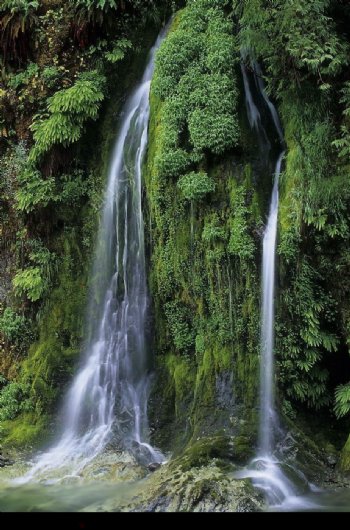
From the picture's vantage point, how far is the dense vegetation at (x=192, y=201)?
7324 millimetres

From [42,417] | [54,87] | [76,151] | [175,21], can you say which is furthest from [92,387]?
[175,21]

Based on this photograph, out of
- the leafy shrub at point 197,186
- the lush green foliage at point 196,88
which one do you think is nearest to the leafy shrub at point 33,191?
the lush green foliage at point 196,88

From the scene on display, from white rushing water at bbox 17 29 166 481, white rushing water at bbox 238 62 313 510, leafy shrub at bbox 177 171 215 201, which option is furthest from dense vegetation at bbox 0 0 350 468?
white rushing water at bbox 17 29 166 481

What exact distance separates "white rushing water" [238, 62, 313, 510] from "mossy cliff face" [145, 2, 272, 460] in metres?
0.13

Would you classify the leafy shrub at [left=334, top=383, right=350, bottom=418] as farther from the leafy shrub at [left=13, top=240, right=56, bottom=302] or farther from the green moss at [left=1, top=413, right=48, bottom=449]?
the leafy shrub at [left=13, top=240, right=56, bottom=302]

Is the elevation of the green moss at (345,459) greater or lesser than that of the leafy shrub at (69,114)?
lesser

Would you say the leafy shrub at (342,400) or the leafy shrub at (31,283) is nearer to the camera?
the leafy shrub at (342,400)

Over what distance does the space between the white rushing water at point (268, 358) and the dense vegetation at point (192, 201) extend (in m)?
0.13

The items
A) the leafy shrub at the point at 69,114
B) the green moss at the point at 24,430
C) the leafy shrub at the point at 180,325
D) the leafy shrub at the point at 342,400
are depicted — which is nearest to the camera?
the leafy shrub at the point at 342,400

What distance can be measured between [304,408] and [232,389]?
3.47 feet

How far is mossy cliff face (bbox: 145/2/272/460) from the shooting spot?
24.5 ft

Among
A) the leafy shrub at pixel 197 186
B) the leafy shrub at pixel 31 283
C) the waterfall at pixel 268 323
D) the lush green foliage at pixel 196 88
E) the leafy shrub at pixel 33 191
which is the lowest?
the waterfall at pixel 268 323

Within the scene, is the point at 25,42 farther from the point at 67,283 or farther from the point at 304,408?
the point at 304,408

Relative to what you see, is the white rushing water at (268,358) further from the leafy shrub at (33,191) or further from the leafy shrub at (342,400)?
the leafy shrub at (33,191)
